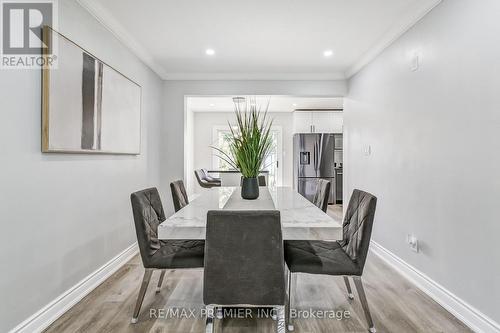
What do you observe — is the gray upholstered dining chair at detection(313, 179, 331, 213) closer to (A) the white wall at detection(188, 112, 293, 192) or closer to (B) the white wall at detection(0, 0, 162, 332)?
(B) the white wall at detection(0, 0, 162, 332)

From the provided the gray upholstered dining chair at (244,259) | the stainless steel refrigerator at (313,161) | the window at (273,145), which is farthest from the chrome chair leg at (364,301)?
the window at (273,145)

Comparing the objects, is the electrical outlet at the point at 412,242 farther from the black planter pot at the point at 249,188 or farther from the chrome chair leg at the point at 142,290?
the chrome chair leg at the point at 142,290

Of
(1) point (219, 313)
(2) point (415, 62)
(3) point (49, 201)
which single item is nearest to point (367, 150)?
(2) point (415, 62)

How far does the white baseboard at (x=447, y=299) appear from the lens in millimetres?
1795

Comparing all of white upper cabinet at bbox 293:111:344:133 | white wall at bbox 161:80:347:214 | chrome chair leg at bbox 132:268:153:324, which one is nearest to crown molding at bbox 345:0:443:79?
white wall at bbox 161:80:347:214

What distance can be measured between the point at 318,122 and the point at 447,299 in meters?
5.63

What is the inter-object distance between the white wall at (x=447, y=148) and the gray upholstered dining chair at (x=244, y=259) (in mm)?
1421

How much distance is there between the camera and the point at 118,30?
283 cm

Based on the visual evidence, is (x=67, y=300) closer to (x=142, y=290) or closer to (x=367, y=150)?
(x=142, y=290)

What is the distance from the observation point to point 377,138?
338cm

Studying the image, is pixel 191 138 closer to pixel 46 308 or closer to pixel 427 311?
pixel 46 308

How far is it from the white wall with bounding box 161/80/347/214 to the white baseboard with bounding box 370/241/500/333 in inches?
103

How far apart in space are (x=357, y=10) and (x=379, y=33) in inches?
25.1

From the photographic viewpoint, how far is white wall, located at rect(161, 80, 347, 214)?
14.4 feet
